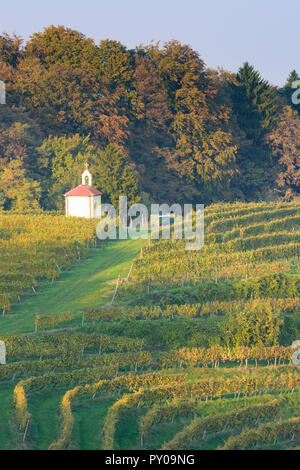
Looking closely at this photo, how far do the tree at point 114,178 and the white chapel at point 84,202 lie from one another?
2291mm

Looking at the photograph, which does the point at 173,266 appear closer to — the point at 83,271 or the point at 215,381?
the point at 83,271

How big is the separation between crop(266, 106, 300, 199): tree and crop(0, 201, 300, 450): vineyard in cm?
3977

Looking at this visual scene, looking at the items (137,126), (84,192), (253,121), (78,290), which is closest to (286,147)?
(253,121)

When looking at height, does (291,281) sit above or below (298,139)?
below

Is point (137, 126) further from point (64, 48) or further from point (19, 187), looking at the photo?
point (19, 187)

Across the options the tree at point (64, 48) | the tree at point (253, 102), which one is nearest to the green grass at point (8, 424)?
the tree at point (64, 48)

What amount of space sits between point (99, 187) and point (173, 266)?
20063 millimetres

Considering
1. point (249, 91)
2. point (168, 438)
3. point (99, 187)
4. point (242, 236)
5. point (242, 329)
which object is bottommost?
point (168, 438)

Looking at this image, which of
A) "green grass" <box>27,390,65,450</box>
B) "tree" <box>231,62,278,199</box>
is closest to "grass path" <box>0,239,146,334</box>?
Answer: "green grass" <box>27,390,65,450</box>

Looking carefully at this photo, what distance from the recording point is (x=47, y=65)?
228 feet

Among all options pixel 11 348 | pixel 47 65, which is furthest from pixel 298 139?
pixel 11 348

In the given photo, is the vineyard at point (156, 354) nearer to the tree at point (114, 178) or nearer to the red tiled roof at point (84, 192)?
the red tiled roof at point (84, 192)

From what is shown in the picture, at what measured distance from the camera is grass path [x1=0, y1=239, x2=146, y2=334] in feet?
92.8

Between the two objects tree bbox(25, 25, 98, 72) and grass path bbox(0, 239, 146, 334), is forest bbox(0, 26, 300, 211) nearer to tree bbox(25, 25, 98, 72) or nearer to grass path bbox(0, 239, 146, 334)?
tree bbox(25, 25, 98, 72)
